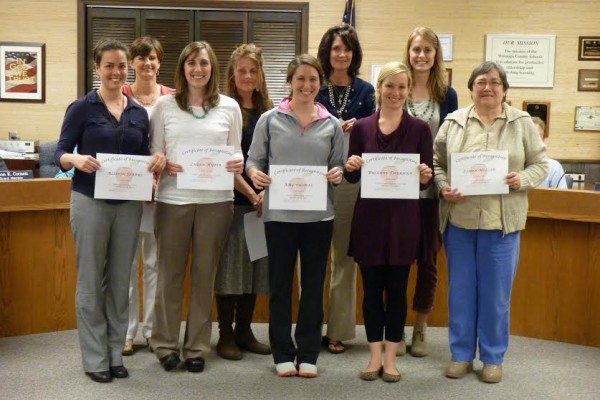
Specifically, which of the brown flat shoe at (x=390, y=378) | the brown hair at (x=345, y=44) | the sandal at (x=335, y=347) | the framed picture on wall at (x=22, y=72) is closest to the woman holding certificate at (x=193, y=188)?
the brown hair at (x=345, y=44)

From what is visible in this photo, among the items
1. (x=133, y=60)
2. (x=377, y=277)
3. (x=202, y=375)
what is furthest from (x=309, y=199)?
(x=133, y=60)

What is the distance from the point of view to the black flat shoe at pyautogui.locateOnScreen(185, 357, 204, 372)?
3449 millimetres

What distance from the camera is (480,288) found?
345 cm

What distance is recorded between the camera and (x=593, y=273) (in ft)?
13.5

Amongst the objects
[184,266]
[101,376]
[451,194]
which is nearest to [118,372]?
[101,376]

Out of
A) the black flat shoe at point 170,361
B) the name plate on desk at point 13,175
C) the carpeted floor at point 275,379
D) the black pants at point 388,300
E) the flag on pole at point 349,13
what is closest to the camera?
the carpeted floor at point 275,379

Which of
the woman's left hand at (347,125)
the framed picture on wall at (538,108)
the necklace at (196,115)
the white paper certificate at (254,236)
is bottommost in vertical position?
the white paper certificate at (254,236)

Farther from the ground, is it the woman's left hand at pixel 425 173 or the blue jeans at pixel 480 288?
the woman's left hand at pixel 425 173

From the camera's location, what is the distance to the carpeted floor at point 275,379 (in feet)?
10.5

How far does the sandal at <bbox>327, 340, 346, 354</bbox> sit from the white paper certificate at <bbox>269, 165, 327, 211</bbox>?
0.96 metres

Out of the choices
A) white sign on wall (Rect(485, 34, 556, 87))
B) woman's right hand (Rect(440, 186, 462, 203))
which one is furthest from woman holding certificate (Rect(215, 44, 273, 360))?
Answer: white sign on wall (Rect(485, 34, 556, 87))

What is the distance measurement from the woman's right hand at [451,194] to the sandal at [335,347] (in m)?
1.05

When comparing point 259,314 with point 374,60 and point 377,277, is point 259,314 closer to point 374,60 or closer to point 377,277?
point 377,277

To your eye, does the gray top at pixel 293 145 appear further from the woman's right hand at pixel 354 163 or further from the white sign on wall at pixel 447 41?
the white sign on wall at pixel 447 41
